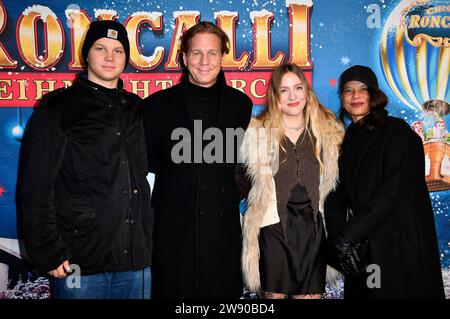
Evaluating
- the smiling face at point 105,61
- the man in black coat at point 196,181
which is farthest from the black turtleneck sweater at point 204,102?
the smiling face at point 105,61

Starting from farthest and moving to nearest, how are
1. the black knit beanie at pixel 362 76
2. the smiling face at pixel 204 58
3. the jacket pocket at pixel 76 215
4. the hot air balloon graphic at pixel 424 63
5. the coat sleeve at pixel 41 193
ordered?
the hot air balloon graphic at pixel 424 63
the black knit beanie at pixel 362 76
the smiling face at pixel 204 58
the jacket pocket at pixel 76 215
the coat sleeve at pixel 41 193

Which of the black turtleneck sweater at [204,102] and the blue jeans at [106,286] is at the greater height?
the black turtleneck sweater at [204,102]

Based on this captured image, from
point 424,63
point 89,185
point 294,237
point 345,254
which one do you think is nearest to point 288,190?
point 294,237

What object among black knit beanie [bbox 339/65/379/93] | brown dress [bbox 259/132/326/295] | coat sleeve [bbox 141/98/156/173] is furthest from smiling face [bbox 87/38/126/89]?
black knit beanie [bbox 339/65/379/93]

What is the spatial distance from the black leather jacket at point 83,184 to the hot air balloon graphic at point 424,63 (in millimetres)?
2200

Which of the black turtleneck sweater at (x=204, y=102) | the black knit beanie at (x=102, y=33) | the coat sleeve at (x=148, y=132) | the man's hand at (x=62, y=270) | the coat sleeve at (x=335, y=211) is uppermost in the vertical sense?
the black knit beanie at (x=102, y=33)

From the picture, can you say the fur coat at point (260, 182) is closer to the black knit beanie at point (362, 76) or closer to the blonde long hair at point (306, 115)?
the blonde long hair at point (306, 115)

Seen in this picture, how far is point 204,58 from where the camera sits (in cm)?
247

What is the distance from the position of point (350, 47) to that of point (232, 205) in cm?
167

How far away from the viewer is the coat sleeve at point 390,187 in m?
2.35

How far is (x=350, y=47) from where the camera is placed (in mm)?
3203

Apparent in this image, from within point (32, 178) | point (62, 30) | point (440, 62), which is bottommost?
point (32, 178)
